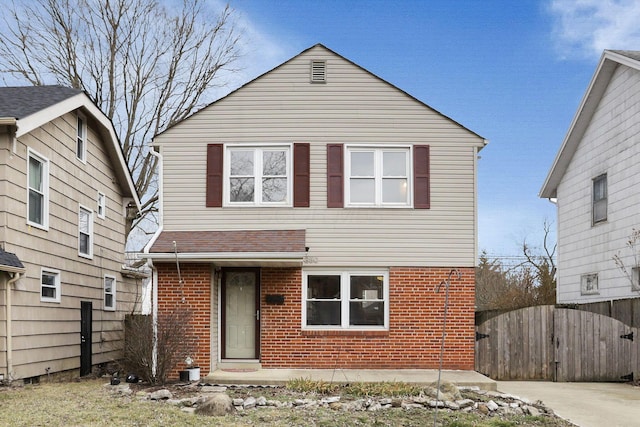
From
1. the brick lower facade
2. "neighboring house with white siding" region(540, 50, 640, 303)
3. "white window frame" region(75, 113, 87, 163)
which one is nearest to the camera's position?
the brick lower facade

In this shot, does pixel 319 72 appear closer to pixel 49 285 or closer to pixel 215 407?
pixel 49 285

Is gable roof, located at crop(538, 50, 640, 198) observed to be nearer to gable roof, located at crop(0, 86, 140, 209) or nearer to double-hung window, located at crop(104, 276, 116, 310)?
gable roof, located at crop(0, 86, 140, 209)

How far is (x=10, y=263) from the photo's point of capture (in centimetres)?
1153

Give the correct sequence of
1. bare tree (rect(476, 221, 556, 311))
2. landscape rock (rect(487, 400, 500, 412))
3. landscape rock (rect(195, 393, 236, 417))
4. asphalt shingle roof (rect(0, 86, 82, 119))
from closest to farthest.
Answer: landscape rock (rect(195, 393, 236, 417)), landscape rock (rect(487, 400, 500, 412)), asphalt shingle roof (rect(0, 86, 82, 119)), bare tree (rect(476, 221, 556, 311))

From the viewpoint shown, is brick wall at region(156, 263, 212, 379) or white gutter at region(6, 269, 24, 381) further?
brick wall at region(156, 263, 212, 379)

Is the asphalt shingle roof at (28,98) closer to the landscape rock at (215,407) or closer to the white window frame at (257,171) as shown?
the white window frame at (257,171)

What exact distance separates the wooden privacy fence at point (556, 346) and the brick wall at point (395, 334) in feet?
2.62

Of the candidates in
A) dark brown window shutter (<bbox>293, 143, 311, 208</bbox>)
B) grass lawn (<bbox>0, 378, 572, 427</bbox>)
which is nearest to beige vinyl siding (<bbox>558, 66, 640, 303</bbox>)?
dark brown window shutter (<bbox>293, 143, 311, 208</bbox>)

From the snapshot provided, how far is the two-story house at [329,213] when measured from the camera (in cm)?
1324

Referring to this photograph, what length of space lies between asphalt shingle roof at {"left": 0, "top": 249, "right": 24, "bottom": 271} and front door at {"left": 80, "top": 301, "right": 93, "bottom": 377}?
3.77m

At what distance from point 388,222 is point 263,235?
8.32 ft

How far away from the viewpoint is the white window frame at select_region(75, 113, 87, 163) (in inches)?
624

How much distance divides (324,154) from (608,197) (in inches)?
301

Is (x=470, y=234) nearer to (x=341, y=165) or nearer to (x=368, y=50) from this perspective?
(x=341, y=165)
